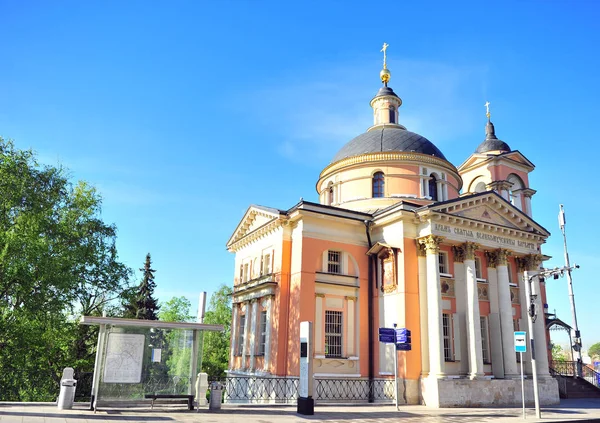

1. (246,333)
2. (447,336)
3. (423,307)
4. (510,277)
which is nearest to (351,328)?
(423,307)

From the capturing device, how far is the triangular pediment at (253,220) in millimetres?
25703

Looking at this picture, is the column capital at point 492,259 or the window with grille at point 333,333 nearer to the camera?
the window with grille at point 333,333

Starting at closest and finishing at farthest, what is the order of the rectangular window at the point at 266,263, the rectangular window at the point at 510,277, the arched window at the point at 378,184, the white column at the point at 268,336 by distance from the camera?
the white column at the point at 268,336
the rectangular window at the point at 266,263
the rectangular window at the point at 510,277
the arched window at the point at 378,184

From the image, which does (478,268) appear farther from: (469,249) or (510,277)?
(510,277)

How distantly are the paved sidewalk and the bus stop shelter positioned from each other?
51 centimetres

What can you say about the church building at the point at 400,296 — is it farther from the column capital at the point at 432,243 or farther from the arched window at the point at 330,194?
the arched window at the point at 330,194

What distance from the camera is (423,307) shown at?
73.8 feet

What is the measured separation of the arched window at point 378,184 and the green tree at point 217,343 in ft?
70.4

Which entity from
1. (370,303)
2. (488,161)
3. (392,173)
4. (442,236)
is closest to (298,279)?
(370,303)

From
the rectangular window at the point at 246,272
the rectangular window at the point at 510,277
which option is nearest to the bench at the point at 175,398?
the rectangular window at the point at 246,272

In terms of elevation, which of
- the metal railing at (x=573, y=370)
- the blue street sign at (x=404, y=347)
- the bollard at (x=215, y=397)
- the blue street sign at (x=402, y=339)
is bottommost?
the bollard at (x=215, y=397)

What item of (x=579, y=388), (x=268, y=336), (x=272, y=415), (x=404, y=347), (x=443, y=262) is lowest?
(x=272, y=415)

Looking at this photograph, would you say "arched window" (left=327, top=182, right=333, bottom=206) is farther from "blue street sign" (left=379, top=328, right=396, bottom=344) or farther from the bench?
the bench

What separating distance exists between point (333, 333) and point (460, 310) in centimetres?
658
